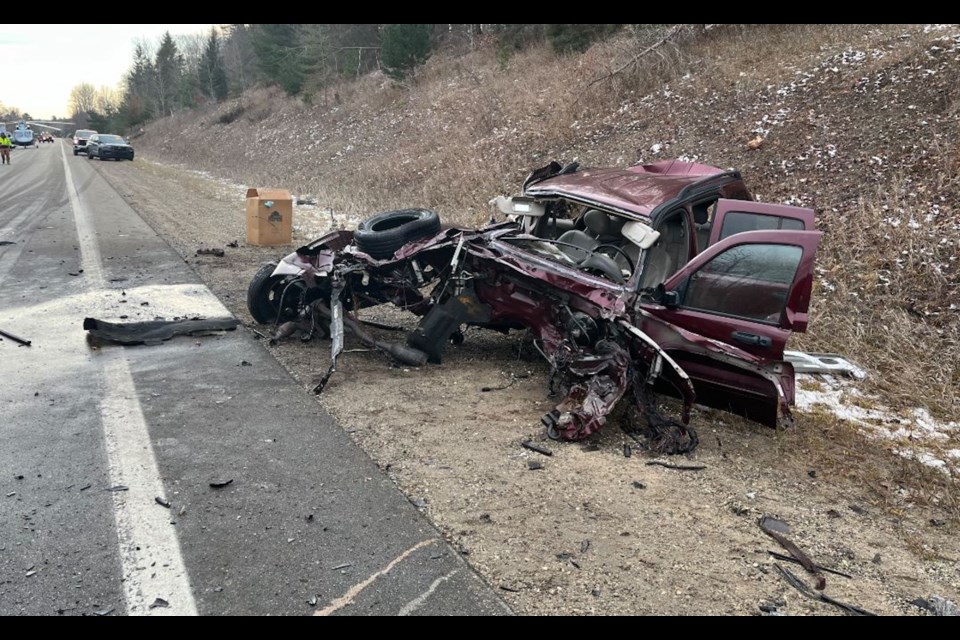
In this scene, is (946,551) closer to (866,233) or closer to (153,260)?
(866,233)

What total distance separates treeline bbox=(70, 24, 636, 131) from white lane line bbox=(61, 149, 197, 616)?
279 centimetres

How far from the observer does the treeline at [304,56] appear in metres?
23.5

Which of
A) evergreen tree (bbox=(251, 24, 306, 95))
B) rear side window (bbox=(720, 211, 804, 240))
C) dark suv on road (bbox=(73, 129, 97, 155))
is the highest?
evergreen tree (bbox=(251, 24, 306, 95))

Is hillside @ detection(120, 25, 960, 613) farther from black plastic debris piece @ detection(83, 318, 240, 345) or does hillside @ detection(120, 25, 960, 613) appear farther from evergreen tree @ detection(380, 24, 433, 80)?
evergreen tree @ detection(380, 24, 433, 80)

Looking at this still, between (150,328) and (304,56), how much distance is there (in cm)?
3321

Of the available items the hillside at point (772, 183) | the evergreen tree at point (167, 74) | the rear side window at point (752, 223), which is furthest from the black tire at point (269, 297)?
the evergreen tree at point (167, 74)

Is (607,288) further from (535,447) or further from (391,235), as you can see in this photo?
(391,235)

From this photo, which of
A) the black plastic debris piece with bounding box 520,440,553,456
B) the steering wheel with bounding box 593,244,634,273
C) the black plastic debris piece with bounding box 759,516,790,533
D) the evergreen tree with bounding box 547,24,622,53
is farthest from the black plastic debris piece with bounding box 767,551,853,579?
the evergreen tree with bounding box 547,24,622,53

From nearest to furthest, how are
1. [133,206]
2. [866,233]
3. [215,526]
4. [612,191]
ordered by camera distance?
[215,526]
[612,191]
[866,233]
[133,206]

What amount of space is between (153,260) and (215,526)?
7478 mm

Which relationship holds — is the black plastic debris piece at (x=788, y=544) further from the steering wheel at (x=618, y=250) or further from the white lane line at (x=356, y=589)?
the steering wheel at (x=618, y=250)

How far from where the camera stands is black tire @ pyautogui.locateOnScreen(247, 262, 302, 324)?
265 inches
